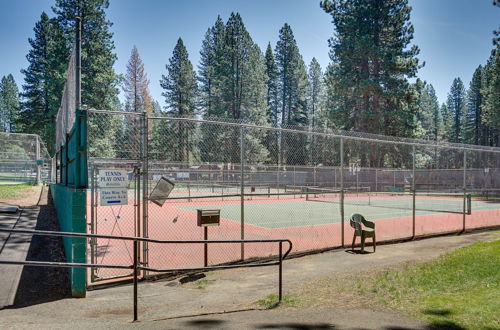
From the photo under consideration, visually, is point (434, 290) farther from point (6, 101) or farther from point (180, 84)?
point (6, 101)

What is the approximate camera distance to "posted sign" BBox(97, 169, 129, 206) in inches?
272

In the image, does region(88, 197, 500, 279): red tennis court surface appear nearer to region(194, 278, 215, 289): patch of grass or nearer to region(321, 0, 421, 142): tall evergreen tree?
region(194, 278, 215, 289): patch of grass

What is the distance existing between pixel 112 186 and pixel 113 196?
0.59 ft

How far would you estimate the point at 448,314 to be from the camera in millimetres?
4930

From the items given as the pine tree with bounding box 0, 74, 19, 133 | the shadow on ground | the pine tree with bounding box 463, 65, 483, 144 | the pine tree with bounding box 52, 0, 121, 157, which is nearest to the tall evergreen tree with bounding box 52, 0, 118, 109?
the pine tree with bounding box 52, 0, 121, 157

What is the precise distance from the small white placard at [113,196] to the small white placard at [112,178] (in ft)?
0.24

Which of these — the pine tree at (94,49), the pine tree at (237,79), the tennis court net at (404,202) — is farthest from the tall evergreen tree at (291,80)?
the tennis court net at (404,202)

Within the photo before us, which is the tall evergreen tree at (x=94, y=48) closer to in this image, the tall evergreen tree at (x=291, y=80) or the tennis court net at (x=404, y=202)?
the tennis court net at (x=404, y=202)

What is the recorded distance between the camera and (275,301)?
5.79 m

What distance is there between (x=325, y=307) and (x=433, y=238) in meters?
8.79

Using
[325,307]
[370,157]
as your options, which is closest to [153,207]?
[325,307]

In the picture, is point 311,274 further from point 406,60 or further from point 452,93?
point 452,93

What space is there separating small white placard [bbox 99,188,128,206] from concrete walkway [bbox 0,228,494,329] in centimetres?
151

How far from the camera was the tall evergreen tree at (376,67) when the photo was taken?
43.9 meters
